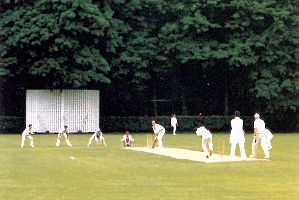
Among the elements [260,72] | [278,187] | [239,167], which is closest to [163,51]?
[260,72]

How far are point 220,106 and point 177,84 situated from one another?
15.7 ft

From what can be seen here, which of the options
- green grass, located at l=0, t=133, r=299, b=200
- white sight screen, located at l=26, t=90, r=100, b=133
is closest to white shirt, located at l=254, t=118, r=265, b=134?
green grass, located at l=0, t=133, r=299, b=200

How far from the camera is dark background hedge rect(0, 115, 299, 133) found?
59.0m

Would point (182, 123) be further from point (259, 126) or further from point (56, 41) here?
point (259, 126)

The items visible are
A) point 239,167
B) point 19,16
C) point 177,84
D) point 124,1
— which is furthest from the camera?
point 177,84

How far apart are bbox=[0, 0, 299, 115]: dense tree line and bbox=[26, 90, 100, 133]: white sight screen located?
1224 mm

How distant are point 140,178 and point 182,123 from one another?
133 feet

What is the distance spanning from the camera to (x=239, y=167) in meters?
24.9

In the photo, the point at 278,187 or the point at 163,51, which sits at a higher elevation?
the point at 163,51

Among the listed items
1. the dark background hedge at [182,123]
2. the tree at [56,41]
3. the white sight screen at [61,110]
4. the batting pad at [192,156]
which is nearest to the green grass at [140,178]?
the batting pad at [192,156]

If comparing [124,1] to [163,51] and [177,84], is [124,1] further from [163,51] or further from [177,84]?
[177,84]

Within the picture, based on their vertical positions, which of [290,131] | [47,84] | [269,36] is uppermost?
[269,36]

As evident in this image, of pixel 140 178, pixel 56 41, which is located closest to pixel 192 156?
pixel 140 178

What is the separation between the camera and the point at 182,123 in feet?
202
